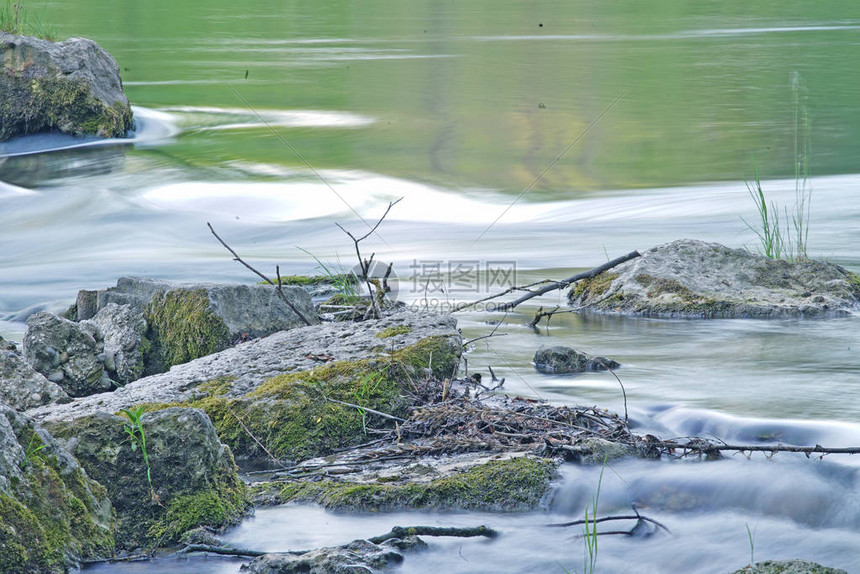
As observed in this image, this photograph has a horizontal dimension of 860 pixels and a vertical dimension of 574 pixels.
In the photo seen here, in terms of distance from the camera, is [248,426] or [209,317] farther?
[209,317]

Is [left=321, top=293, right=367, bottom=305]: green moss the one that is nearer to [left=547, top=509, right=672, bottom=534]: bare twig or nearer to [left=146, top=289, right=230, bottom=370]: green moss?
[left=146, top=289, right=230, bottom=370]: green moss

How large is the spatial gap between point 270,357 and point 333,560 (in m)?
2.38

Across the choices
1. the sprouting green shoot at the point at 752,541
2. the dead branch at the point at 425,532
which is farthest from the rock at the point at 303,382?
the sprouting green shoot at the point at 752,541

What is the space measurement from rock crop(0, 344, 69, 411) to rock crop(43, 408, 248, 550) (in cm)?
144

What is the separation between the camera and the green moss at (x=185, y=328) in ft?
20.0

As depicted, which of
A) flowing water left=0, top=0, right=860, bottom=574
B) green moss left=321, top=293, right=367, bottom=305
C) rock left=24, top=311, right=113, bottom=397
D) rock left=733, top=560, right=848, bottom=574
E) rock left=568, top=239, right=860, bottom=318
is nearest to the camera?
rock left=733, top=560, right=848, bottom=574

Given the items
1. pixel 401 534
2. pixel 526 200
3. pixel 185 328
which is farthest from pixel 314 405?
pixel 526 200

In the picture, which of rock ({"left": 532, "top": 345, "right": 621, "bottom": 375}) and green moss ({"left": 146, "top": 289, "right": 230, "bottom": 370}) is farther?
green moss ({"left": 146, "top": 289, "right": 230, "bottom": 370})

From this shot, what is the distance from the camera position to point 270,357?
18.2ft

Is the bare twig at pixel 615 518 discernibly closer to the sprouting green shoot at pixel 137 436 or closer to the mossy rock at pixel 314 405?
the mossy rock at pixel 314 405

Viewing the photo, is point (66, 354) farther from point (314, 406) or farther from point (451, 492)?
point (451, 492)

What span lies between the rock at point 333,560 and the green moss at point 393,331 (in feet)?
6.99

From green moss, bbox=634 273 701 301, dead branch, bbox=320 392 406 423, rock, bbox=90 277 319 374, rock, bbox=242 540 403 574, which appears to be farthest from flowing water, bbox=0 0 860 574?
rock, bbox=90 277 319 374

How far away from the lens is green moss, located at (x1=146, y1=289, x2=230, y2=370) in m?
6.09
